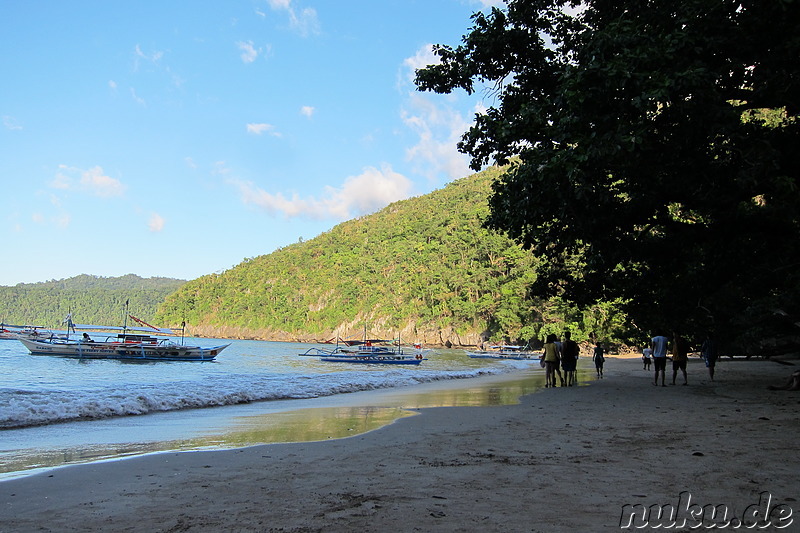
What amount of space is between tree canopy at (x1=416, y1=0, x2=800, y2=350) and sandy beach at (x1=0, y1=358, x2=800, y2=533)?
4405 millimetres

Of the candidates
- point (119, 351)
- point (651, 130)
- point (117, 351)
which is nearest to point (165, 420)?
point (651, 130)

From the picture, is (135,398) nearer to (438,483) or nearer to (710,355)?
(438,483)

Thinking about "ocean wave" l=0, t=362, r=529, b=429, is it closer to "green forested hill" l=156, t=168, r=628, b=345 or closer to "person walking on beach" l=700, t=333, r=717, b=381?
"person walking on beach" l=700, t=333, r=717, b=381

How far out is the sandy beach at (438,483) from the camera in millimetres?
3768

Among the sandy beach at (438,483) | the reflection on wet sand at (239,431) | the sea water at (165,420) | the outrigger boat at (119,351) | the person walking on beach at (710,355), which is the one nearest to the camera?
the sandy beach at (438,483)

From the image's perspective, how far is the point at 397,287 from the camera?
13112cm

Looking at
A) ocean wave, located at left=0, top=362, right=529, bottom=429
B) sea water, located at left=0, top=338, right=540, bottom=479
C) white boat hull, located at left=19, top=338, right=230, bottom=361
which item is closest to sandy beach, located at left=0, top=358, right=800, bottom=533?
sea water, located at left=0, top=338, right=540, bottom=479

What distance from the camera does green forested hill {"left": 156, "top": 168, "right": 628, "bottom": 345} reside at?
98075mm

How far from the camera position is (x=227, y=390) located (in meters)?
16.3

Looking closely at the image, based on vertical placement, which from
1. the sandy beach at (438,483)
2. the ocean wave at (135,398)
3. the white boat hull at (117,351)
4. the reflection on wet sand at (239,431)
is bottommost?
the white boat hull at (117,351)

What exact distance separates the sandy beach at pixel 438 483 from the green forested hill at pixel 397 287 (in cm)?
6767

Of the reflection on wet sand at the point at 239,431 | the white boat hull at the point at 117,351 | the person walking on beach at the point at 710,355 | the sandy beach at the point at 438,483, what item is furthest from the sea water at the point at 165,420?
the white boat hull at the point at 117,351

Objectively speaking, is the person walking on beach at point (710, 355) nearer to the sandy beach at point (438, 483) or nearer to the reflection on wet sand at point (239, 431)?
the reflection on wet sand at point (239, 431)

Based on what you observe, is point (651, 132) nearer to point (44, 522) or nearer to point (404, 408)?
point (404, 408)
